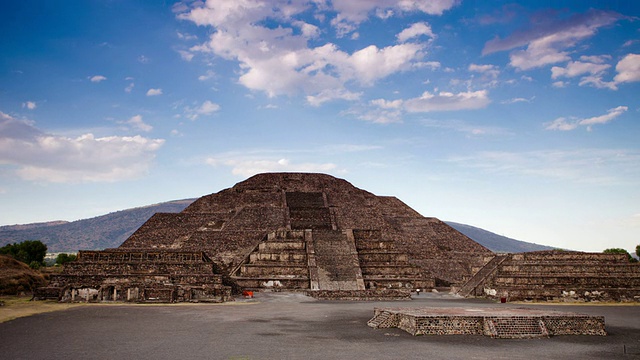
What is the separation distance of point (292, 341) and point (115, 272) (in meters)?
17.0

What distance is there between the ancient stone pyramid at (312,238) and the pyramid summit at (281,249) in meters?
0.08

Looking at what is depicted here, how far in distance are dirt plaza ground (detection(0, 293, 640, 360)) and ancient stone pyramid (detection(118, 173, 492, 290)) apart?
38.0 feet

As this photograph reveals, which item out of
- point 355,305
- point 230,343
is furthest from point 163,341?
point 355,305

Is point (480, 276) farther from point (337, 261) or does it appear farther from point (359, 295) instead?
point (337, 261)

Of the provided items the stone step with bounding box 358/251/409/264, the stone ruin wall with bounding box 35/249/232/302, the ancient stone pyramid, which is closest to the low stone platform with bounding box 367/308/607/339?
the stone ruin wall with bounding box 35/249/232/302

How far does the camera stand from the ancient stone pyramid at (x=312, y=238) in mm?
32156

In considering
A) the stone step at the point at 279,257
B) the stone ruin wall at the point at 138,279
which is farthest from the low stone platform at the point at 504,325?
the stone step at the point at 279,257

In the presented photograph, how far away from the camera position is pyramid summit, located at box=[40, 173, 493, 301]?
89.1 ft

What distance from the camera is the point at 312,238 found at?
36750 mm

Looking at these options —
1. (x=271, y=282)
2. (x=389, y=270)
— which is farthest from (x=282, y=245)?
(x=389, y=270)

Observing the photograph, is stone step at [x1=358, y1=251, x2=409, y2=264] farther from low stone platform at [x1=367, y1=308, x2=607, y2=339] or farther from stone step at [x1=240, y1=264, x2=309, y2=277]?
low stone platform at [x1=367, y1=308, x2=607, y2=339]

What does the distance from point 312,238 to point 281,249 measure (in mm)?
2927

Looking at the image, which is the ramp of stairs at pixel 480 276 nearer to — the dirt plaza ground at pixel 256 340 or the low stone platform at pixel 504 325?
the dirt plaza ground at pixel 256 340

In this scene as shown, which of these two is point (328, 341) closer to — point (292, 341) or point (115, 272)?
point (292, 341)
